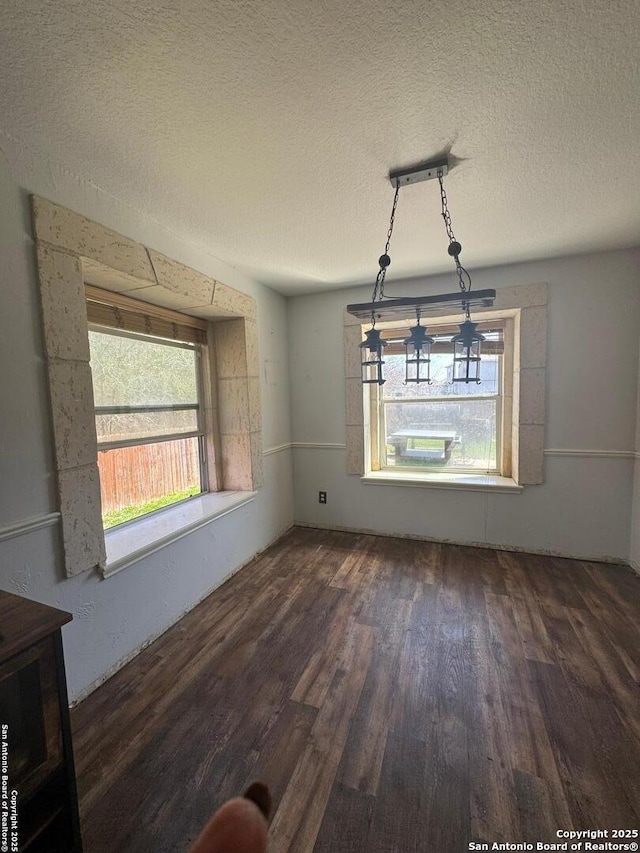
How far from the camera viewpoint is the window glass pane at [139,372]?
6.68ft

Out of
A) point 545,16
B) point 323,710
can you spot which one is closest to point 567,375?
point 545,16

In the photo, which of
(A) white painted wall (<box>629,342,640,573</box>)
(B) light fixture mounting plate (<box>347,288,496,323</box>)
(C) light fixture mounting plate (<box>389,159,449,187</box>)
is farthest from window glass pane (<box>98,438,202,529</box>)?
(A) white painted wall (<box>629,342,640,573</box>)

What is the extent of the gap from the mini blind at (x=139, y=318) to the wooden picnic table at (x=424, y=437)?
209 cm

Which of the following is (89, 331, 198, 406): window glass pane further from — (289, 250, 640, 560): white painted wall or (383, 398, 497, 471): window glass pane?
(383, 398, 497, 471): window glass pane

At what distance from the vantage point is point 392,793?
46.6 inches

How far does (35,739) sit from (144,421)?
1.71 metres

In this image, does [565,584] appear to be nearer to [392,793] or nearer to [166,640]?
[392,793]

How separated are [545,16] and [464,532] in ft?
10.1

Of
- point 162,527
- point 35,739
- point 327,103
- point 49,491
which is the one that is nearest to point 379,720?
point 35,739

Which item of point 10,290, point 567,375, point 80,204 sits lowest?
point 567,375

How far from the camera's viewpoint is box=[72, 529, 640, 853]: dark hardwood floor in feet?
3.66

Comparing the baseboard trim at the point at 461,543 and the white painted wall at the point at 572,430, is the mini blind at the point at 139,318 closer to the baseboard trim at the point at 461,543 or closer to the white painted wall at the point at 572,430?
the white painted wall at the point at 572,430

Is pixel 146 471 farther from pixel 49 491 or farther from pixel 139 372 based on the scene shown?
pixel 49 491

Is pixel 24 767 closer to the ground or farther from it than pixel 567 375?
closer to the ground
